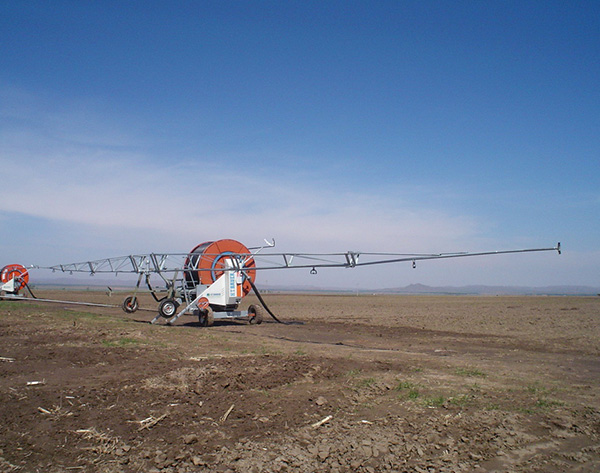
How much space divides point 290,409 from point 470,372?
5.08 meters

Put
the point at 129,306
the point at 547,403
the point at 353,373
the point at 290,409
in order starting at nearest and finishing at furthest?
the point at 290,409, the point at 547,403, the point at 353,373, the point at 129,306

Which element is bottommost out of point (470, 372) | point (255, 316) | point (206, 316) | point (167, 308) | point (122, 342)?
point (470, 372)

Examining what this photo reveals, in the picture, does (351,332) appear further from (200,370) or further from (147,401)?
(147,401)

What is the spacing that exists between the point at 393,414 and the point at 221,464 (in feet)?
9.57

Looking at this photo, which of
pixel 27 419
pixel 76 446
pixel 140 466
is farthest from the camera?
pixel 27 419

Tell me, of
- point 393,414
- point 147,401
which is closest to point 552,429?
point 393,414

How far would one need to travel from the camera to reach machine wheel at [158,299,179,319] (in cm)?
2200

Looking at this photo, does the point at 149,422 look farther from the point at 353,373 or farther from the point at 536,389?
the point at 536,389

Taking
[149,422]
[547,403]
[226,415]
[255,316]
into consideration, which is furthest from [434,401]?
[255,316]

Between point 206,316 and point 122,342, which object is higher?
point 206,316

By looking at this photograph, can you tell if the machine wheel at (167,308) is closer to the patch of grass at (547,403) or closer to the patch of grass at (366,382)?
the patch of grass at (366,382)

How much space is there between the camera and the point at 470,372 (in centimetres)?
1073

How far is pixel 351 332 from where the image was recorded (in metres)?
20.0

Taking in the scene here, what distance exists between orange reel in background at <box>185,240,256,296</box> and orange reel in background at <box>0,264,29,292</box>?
2374cm
